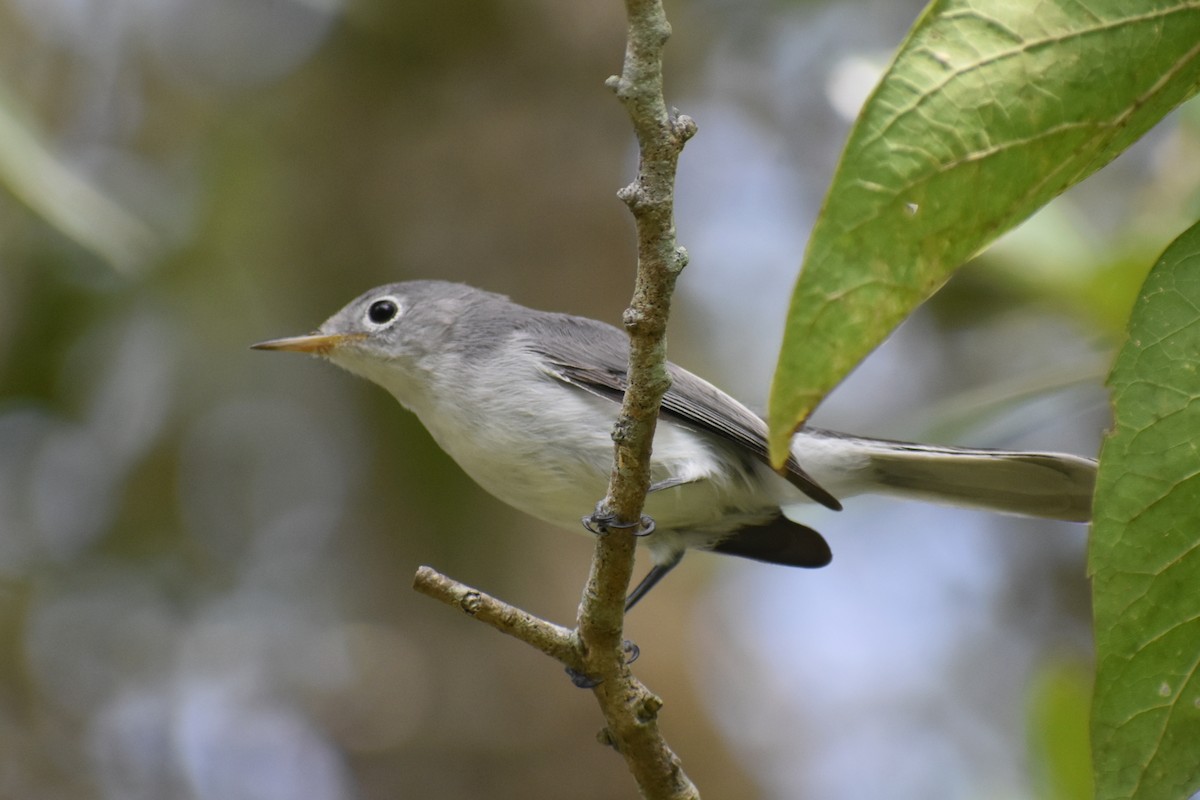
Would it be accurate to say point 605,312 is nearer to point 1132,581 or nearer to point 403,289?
point 403,289

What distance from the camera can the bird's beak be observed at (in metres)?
3.48

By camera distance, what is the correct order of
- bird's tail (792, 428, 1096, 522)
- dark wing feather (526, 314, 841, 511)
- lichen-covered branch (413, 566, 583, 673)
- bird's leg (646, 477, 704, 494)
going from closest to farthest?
lichen-covered branch (413, 566, 583, 673)
bird's tail (792, 428, 1096, 522)
bird's leg (646, 477, 704, 494)
dark wing feather (526, 314, 841, 511)

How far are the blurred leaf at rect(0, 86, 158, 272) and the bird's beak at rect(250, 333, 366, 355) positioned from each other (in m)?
0.48

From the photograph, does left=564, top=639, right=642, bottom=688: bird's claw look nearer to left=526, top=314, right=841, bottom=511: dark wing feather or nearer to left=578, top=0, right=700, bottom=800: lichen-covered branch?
left=578, top=0, right=700, bottom=800: lichen-covered branch

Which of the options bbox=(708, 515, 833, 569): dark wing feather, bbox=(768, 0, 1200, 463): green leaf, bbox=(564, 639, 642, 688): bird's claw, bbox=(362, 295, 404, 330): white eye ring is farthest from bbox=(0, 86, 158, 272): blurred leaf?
bbox=(768, 0, 1200, 463): green leaf

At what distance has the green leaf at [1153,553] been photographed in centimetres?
105

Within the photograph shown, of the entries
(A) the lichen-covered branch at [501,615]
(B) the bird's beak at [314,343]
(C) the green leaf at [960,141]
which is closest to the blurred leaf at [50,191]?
(B) the bird's beak at [314,343]

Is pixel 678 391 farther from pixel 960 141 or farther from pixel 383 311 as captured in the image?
pixel 960 141

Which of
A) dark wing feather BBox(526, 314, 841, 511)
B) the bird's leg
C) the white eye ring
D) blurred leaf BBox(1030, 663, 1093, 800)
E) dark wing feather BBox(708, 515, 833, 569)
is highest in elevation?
the white eye ring

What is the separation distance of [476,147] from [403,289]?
237cm

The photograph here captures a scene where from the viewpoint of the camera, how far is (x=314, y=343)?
140 inches

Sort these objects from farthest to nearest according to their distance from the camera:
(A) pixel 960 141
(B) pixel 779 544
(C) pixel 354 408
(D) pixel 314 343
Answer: (C) pixel 354 408 < (D) pixel 314 343 < (B) pixel 779 544 < (A) pixel 960 141

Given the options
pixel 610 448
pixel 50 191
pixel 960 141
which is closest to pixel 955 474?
pixel 610 448

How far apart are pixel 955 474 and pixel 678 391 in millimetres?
716
